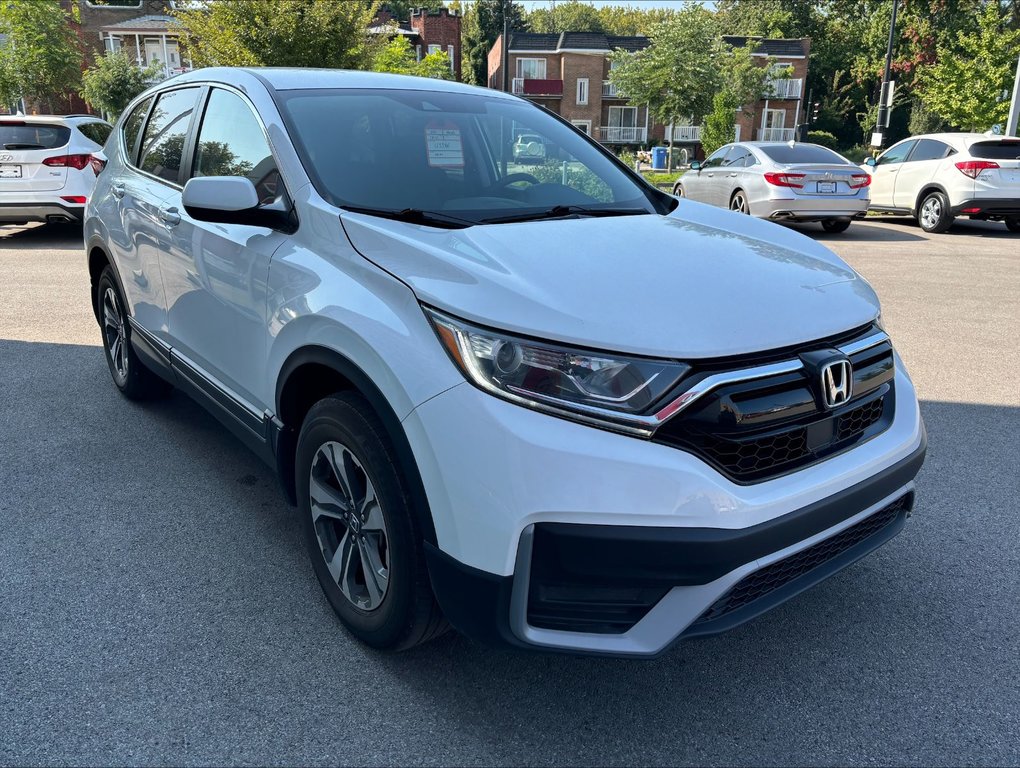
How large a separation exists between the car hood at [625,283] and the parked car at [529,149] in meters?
0.77

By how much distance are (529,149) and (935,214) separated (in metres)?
12.7

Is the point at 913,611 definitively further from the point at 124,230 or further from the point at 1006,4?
the point at 1006,4

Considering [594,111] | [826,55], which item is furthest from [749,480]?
[826,55]

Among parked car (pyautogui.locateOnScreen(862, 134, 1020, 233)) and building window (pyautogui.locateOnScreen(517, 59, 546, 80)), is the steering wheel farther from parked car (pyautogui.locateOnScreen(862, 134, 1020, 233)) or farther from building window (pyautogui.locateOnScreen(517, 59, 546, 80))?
building window (pyautogui.locateOnScreen(517, 59, 546, 80))

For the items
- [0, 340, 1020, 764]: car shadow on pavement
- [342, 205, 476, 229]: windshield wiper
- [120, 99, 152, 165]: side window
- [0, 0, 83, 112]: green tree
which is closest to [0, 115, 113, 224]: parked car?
[120, 99, 152, 165]: side window

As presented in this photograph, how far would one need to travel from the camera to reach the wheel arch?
2.12 m

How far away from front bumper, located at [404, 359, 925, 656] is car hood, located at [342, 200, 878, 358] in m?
0.25

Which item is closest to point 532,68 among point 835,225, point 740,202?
point 835,225

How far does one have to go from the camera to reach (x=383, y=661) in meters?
2.55

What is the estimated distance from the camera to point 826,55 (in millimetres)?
60750

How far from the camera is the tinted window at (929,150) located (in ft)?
43.7

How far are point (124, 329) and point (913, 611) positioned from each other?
4207 mm

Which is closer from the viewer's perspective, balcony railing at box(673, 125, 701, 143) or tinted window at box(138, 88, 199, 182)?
tinted window at box(138, 88, 199, 182)

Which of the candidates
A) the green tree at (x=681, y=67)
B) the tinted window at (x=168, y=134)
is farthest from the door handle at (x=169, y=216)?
the green tree at (x=681, y=67)
